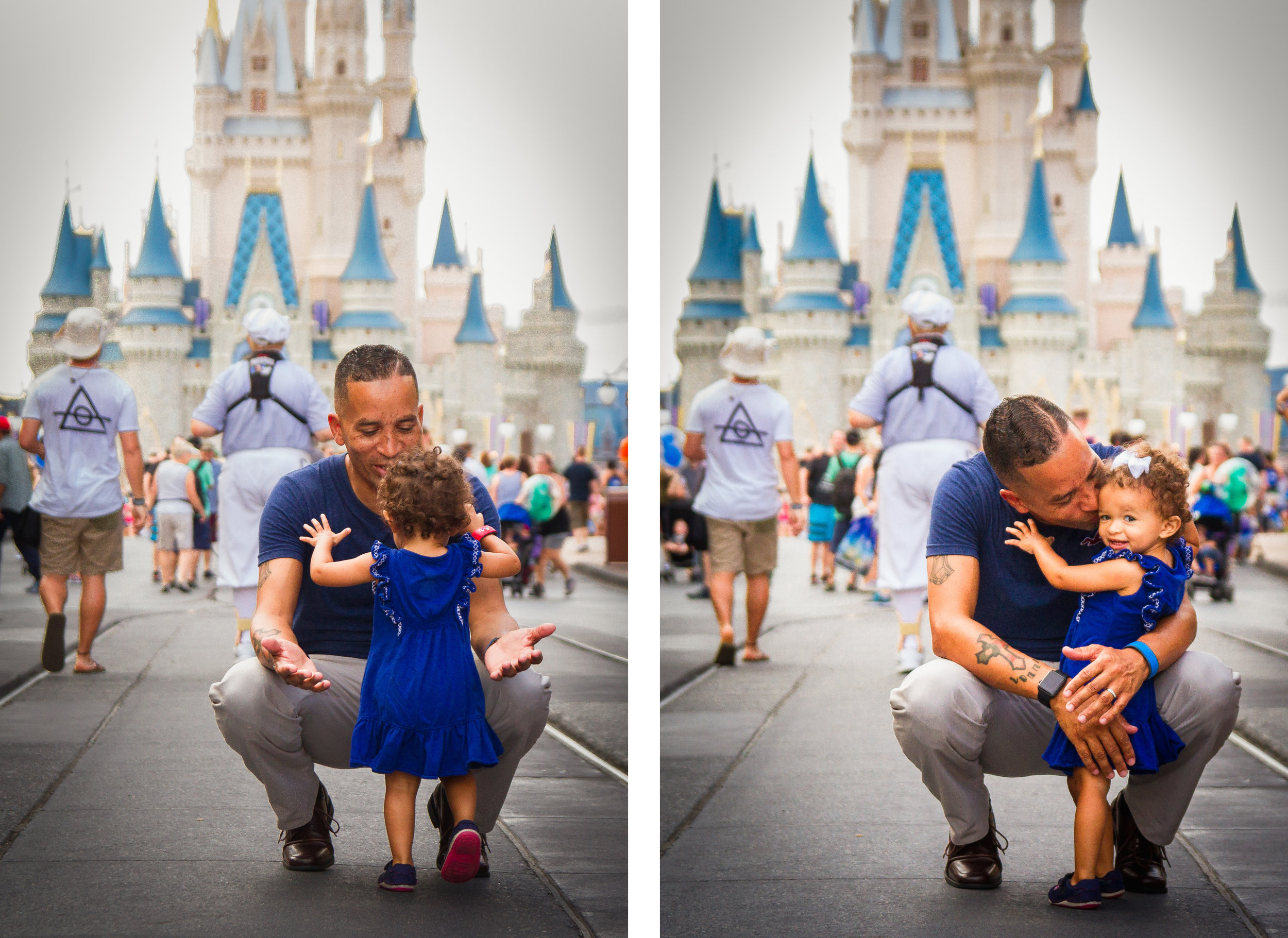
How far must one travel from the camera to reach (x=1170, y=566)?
2.66 m

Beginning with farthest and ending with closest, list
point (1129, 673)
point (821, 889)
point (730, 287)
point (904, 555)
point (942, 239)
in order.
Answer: point (942, 239) → point (730, 287) → point (904, 555) → point (821, 889) → point (1129, 673)

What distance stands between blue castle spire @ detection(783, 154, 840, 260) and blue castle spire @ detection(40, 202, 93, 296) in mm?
2272

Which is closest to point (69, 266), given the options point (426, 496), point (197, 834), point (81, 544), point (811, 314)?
point (81, 544)

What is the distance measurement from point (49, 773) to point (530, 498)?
4479mm

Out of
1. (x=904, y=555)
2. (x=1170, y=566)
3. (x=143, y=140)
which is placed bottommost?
(x=904, y=555)

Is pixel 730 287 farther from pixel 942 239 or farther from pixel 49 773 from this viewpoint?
pixel 942 239

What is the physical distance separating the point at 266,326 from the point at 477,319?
677mm

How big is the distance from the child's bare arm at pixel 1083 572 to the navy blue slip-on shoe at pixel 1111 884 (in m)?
0.53

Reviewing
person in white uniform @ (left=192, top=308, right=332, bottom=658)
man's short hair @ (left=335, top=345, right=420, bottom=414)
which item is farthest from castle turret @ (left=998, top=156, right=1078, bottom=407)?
man's short hair @ (left=335, top=345, right=420, bottom=414)

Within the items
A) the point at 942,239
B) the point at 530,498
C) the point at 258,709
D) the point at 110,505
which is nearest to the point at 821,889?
the point at 258,709

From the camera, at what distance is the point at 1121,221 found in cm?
578

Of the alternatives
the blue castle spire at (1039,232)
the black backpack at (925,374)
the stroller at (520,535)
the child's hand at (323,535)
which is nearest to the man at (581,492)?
the stroller at (520,535)

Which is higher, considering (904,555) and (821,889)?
(904,555)

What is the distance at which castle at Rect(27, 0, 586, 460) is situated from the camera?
4758mm
